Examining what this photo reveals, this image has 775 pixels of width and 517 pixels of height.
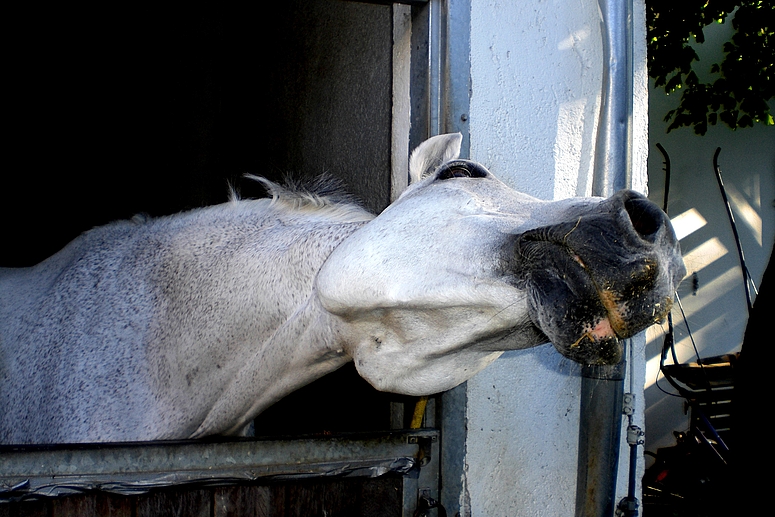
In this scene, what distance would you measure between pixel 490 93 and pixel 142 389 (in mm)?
1400

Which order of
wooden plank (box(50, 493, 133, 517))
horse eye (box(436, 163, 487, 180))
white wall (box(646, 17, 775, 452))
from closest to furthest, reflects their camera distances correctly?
horse eye (box(436, 163, 487, 180)), wooden plank (box(50, 493, 133, 517)), white wall (box(646, 17, 775, 452))

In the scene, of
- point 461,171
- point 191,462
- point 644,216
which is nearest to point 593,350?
point 644,216

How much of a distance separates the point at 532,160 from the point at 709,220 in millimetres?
4366

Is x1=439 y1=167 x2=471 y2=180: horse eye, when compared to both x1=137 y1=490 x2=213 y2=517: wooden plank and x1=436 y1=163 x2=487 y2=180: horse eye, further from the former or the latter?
x1=137 y1=490 x2=213 y2=517: wooden plank

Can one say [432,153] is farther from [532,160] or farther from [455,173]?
[532,160]

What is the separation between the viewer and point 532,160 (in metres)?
1.99

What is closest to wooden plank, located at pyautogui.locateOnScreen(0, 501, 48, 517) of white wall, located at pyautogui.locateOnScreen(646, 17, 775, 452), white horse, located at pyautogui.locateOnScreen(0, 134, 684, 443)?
white horse, located at pyautogui.locateOnScreen(0, 134, 684, 443)

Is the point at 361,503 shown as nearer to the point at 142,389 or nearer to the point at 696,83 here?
the point at 142,389

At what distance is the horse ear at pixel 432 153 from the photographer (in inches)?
59.0

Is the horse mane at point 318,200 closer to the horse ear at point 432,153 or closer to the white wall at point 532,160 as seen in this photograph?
the horse ear at point 432,153

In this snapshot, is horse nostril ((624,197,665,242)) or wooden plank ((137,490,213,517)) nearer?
horse nostril ((624,197,665,242))

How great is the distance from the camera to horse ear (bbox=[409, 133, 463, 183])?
150cm

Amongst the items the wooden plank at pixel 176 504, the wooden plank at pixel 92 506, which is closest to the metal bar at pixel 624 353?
the wooden plank at pixel 176 504

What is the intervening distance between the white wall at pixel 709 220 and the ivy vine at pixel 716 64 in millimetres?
205
